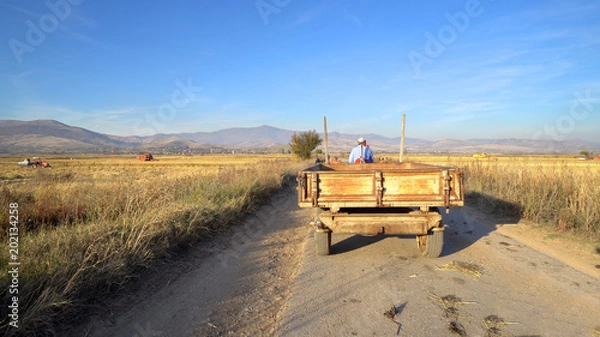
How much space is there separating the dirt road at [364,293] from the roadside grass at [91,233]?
34 centimetres

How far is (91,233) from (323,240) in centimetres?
364

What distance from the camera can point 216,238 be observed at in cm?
661

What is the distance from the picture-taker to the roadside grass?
10.7 ft

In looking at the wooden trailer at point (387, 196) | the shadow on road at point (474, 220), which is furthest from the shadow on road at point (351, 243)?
the shadow on road at point (474, 220)

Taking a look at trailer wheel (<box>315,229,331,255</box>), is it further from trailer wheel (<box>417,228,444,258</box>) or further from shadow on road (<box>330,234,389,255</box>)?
trailer wheel (<box>417,228,444,258</box>)

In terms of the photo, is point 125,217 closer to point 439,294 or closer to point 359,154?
point 439,294

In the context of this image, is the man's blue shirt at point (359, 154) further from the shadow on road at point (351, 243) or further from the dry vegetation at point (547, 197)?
the dry vegetation at point (547, 197)

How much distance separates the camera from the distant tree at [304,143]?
39344mm

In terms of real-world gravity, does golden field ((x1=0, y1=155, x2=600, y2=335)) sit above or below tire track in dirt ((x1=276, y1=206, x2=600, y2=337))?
above

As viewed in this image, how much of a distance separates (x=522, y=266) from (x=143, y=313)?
5611mm

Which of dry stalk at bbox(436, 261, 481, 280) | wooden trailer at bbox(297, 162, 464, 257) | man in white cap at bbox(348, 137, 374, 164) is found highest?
man in white cap at bbox(348, 137, 374, 164)

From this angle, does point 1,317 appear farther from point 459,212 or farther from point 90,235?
point 459,212

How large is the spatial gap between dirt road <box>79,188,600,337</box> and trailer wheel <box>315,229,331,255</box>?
0.20 metres

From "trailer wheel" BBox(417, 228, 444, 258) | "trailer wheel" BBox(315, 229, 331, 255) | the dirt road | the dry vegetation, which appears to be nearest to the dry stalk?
the dirt road
